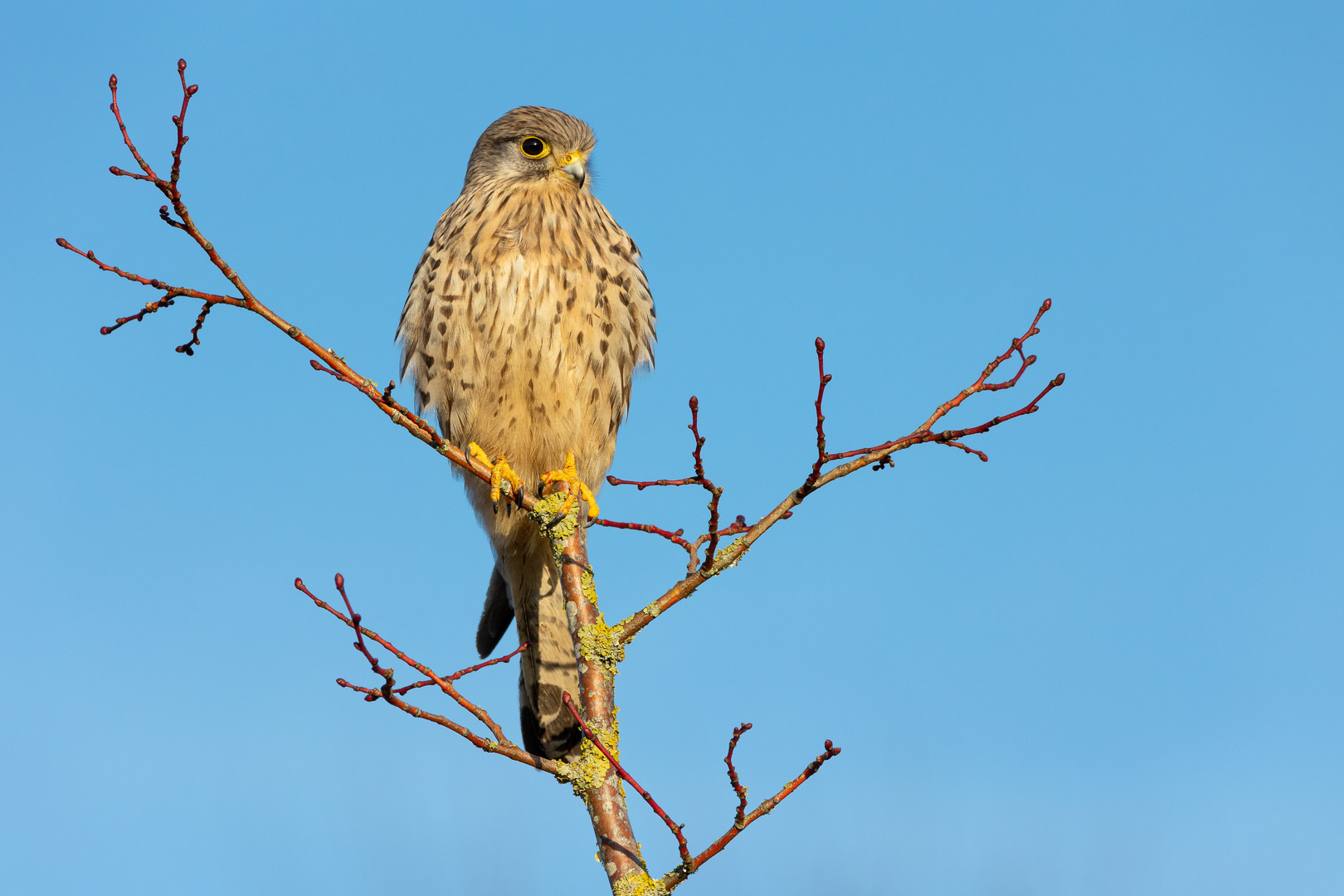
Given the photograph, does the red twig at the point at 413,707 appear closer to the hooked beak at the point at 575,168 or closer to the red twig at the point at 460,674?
the red twig at the point at 460,674

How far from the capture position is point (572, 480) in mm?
3709

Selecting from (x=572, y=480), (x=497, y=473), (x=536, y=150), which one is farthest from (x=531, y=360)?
(x=536, y=150)

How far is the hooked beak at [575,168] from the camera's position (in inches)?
170

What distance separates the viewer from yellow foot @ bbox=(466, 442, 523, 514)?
328cm

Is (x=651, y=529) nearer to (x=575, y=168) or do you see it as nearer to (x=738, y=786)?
(x=738, y=786)

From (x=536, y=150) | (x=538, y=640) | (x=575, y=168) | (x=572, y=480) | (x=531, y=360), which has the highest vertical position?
(x=536, y=150)

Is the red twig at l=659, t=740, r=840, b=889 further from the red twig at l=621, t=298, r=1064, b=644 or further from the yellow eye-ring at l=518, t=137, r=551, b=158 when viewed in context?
the yellow eye-ring at l=518, t=137, r=551, b=158

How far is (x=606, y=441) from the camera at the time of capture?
13.5ft

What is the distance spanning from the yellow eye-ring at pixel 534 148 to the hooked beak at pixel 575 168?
3.4 inches

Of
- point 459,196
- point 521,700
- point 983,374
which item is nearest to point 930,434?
point 983,374

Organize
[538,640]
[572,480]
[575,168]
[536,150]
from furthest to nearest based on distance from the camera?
1. [536,150]
2. [575,168]
3. [538,640]
4. [572,480]

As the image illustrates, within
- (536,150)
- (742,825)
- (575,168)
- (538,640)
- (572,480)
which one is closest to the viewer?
(742,825)

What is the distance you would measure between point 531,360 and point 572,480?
16.7 inches

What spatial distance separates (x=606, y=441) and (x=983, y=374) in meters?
1.66
